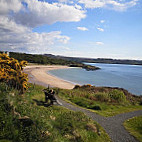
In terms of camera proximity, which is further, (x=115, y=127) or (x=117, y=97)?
(x=117, y=97)

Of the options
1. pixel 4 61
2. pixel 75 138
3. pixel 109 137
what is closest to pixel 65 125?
pixel 75 138

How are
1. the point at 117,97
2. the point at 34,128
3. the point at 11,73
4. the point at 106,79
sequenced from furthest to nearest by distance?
the point at 106,79, the point at 117,97, the point at 11,73, the point at 34,128

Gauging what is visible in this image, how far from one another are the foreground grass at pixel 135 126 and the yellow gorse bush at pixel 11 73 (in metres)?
9.07

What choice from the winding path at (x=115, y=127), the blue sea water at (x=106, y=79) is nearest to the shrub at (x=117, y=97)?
the winding path at (x=115, y=127)

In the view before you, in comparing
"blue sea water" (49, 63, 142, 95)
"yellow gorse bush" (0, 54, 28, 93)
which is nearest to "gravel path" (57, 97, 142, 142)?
"yellow gorse bush" (0, 54, 28, 93)

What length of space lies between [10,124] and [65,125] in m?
3.12

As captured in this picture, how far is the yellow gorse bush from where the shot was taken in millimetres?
10250

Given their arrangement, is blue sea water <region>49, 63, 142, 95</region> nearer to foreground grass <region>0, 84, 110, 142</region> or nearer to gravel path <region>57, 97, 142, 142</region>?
gravel path <region>57, 97, 142, 142</region>

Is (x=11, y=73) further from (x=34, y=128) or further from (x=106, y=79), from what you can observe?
(x=106, y=79)

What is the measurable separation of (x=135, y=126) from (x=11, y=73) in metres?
10.8

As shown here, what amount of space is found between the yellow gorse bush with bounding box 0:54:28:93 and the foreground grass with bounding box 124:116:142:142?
29.8 ft

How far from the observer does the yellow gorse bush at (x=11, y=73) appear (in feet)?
33.6

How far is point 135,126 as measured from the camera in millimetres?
9758

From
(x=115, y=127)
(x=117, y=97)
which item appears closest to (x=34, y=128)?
(x=115, y=127)
